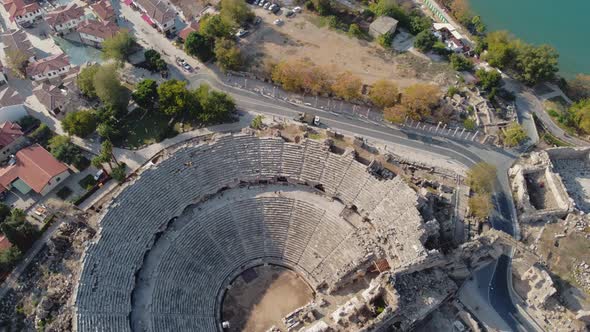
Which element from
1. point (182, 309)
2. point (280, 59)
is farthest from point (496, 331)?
point (280, 59)

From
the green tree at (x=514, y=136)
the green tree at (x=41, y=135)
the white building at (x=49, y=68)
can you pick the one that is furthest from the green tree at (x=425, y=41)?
the green tree at (x=41, y=135)

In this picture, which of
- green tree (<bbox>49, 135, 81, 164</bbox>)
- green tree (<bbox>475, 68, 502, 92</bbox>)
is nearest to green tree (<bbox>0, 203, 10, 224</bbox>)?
green tree (<bbox>49, 135, 81, 164</bbox>)

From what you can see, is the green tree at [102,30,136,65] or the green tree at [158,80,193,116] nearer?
the green tree at [158,80,193,116]

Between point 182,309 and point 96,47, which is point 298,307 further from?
point 96,47

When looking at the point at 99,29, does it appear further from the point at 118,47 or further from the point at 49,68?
→ the point at 49,68

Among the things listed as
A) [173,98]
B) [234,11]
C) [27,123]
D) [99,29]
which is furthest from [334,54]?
[27,123]

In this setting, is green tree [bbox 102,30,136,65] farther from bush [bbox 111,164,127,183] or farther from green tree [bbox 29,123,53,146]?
bush [bbox 111,164,127,183]
